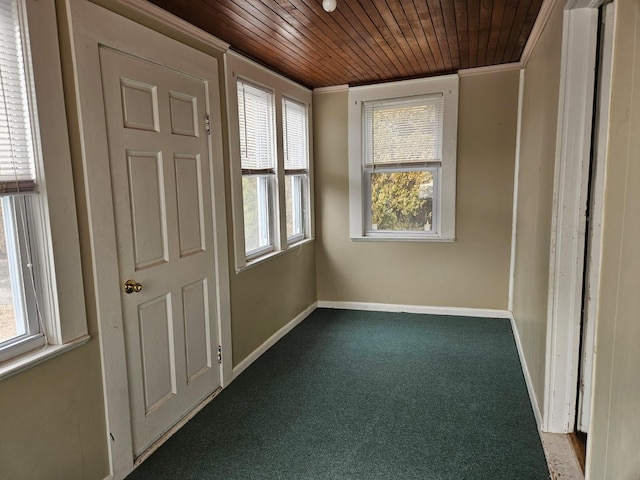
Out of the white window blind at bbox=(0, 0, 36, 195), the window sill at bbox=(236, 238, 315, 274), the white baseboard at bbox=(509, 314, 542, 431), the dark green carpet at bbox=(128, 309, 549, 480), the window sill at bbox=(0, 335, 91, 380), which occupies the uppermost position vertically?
→ the white window blind at bbox=(0, 0, 36, 195)

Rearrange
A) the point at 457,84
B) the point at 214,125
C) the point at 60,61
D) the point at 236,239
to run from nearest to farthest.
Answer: the point at 60,61 < the point at 214,125 < the point at 236,239 < the point at 457,84

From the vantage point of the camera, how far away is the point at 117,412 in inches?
77.3

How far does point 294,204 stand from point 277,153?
0.71m

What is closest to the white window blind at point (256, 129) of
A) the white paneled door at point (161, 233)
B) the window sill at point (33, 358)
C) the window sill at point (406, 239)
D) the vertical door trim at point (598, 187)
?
the white paneled door at point (161, 233)

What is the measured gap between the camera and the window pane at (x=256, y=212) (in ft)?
10.6

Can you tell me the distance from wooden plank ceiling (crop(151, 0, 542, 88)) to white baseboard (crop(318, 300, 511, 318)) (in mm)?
2289

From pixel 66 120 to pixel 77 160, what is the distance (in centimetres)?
16

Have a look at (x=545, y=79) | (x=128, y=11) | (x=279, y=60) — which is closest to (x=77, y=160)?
(x=128, y=11)

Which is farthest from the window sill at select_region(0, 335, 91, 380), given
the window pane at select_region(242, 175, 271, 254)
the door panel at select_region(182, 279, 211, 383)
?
the window pane at select_region(242, 175, 271, 254)

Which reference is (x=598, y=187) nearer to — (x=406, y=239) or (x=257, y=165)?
(x=257, y=165)

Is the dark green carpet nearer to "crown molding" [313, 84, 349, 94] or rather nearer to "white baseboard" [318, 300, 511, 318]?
"white baseboard" [318, 300, 511, 318]

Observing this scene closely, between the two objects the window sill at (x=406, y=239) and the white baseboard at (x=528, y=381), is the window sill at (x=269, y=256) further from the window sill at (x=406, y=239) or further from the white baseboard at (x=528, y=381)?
the white baseboard at (x=528, y=381)

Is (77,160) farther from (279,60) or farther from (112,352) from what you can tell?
(279,60)

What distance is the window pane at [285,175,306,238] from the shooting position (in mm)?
3982
